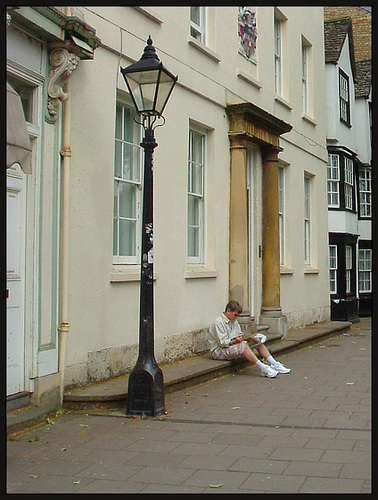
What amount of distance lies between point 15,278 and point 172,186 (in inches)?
152

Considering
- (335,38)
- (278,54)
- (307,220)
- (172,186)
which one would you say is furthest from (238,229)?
(335,38)

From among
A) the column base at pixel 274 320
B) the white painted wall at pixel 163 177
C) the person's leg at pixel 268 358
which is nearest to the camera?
the white painted wall at pixel 163 177

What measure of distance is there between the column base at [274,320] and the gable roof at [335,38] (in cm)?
1226

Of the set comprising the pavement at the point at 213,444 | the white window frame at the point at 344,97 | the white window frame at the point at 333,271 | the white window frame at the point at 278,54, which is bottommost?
the pavement at the point at 213,444

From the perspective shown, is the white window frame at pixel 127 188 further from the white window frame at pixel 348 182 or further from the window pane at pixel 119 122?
the white window frame at pixel 348 182

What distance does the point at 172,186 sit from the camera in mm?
10547

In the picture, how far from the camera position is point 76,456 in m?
6.05

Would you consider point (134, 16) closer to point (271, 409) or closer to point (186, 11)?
point (186, 11)

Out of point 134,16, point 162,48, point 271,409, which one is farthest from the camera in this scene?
point 162,48

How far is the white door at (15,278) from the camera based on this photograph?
7.12 metres

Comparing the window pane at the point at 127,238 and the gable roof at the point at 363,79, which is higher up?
the gable roof at the point at 363,79

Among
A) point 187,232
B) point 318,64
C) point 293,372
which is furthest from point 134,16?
point 318,64

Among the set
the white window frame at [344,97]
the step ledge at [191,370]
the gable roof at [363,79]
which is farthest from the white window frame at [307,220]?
the gable roof at [363,79]
